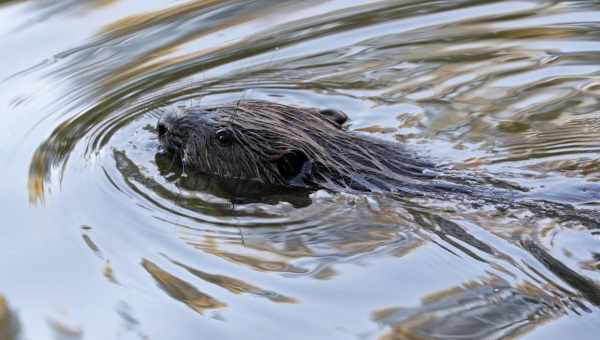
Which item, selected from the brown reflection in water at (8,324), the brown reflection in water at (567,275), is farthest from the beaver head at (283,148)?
the brown reflection in water at (8,324)

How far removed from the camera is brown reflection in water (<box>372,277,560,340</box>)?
3984mm

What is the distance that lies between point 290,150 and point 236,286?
1191 millimetres

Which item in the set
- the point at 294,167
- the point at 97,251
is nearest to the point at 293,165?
the point at 294,167

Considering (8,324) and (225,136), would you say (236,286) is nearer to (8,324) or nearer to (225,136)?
(8,324)

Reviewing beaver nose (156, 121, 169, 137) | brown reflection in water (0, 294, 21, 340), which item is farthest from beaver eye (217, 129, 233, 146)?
brown reflection in water (0, 294, 21, 340)

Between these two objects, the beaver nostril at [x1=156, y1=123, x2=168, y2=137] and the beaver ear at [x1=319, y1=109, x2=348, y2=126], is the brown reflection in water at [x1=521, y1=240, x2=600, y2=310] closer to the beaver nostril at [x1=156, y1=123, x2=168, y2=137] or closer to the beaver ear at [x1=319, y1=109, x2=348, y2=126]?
the beaver ear at [x1=319, y1=109, x2=348, y2=126]

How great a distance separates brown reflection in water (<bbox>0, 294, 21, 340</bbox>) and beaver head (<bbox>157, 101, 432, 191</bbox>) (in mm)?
1535

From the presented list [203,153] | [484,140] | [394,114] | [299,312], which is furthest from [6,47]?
[299,312]

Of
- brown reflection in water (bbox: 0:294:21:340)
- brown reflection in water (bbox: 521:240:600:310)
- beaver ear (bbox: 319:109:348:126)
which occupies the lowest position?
brown reflection in water (bbox: 0:294:21:340)

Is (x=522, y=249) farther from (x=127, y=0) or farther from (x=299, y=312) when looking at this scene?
(x=127, y=0)

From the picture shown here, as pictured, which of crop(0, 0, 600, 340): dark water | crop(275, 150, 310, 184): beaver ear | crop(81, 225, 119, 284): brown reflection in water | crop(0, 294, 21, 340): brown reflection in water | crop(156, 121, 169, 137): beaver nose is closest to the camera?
crop(0, 0, 600, 340): dark water

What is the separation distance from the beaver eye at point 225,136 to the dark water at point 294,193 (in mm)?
225

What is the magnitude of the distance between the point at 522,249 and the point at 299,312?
1.03 meters

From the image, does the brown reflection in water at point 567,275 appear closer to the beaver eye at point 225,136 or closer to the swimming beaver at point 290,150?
the swimming beaver at point 290,150
